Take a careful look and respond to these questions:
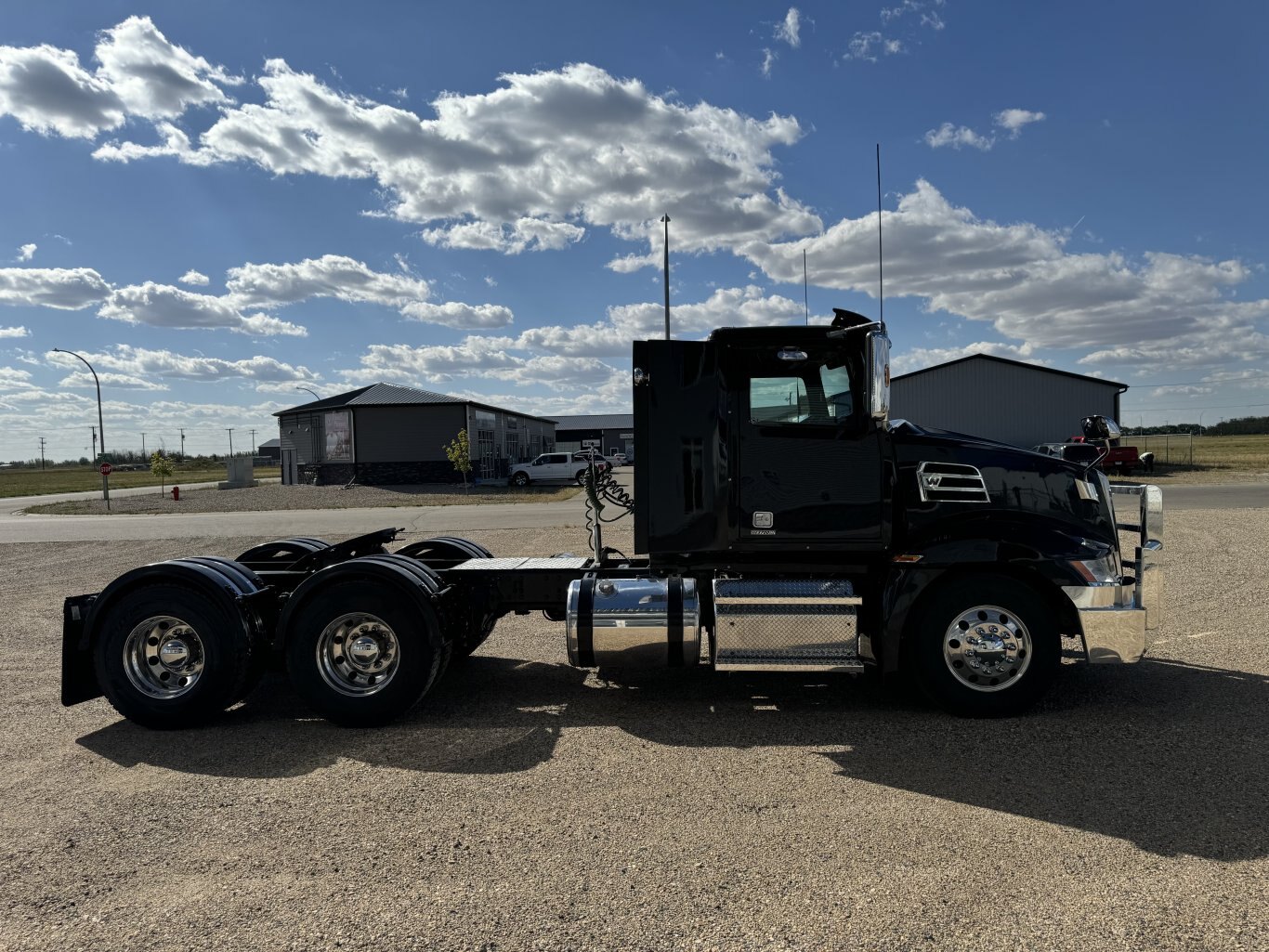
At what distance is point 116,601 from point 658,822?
156 inches

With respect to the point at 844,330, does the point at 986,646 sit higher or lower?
lower

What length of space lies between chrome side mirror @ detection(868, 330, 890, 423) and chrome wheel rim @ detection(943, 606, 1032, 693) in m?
1.48

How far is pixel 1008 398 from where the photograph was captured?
127 feet

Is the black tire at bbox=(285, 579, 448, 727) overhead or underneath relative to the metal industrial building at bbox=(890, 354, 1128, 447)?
underneath

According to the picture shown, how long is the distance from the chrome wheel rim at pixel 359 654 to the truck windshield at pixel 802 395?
286 centimetres

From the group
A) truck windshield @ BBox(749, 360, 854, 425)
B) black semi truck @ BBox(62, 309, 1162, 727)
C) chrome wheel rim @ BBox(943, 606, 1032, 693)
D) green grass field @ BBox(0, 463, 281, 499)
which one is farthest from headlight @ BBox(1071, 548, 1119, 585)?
green grass field @ BBox(0, 463, 281, 499)

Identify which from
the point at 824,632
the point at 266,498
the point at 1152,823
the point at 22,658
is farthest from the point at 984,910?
the point at 266,498

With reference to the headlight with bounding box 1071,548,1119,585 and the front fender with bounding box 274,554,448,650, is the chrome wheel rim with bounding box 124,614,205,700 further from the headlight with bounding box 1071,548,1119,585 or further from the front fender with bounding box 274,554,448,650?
the headlight with bounding box 1071,548,1119,585

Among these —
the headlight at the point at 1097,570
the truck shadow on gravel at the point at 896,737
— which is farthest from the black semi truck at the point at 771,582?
the truck shadow on gravel at the point at 896,737

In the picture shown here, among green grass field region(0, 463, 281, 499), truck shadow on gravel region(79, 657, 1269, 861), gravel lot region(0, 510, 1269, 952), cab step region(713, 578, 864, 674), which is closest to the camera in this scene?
gravel lot region(0, 510, 1269, 952)

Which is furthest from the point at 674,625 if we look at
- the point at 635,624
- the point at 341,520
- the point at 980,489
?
the point at 341,520

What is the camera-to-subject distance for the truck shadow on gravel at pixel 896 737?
4004 mm

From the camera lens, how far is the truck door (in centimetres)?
536

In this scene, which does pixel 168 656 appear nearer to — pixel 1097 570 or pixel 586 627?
pixel 586 627
